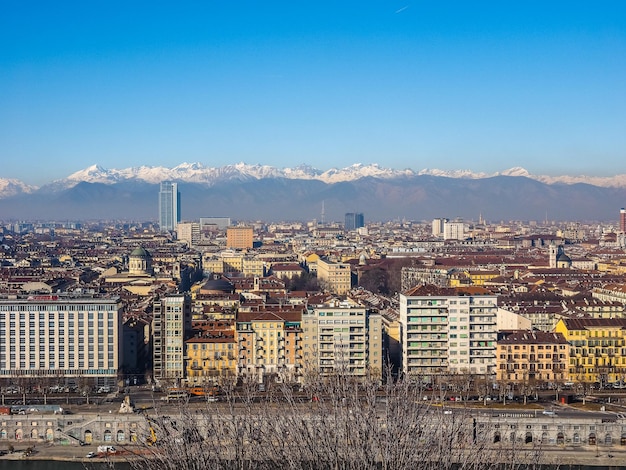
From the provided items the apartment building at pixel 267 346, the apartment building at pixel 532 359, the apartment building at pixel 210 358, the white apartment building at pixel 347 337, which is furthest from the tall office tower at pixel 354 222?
the white apartment building at pixel 347 337

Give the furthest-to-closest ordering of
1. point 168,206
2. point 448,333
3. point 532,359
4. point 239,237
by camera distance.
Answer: point 168,206 → point 239,237 → point 532,359 → point 448,333

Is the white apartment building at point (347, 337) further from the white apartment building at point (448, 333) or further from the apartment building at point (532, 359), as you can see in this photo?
the apartment building at point (532, 359)

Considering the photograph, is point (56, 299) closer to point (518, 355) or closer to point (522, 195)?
point (518, 355)

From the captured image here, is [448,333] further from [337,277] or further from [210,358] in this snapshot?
[337,277]

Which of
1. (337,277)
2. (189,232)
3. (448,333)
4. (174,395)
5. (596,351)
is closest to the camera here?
(174,395)

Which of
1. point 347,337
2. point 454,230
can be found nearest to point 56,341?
point 347,337

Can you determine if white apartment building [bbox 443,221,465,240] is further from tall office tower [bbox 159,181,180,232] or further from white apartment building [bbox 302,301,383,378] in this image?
white apartment building [bbox 302,301,383,378]
